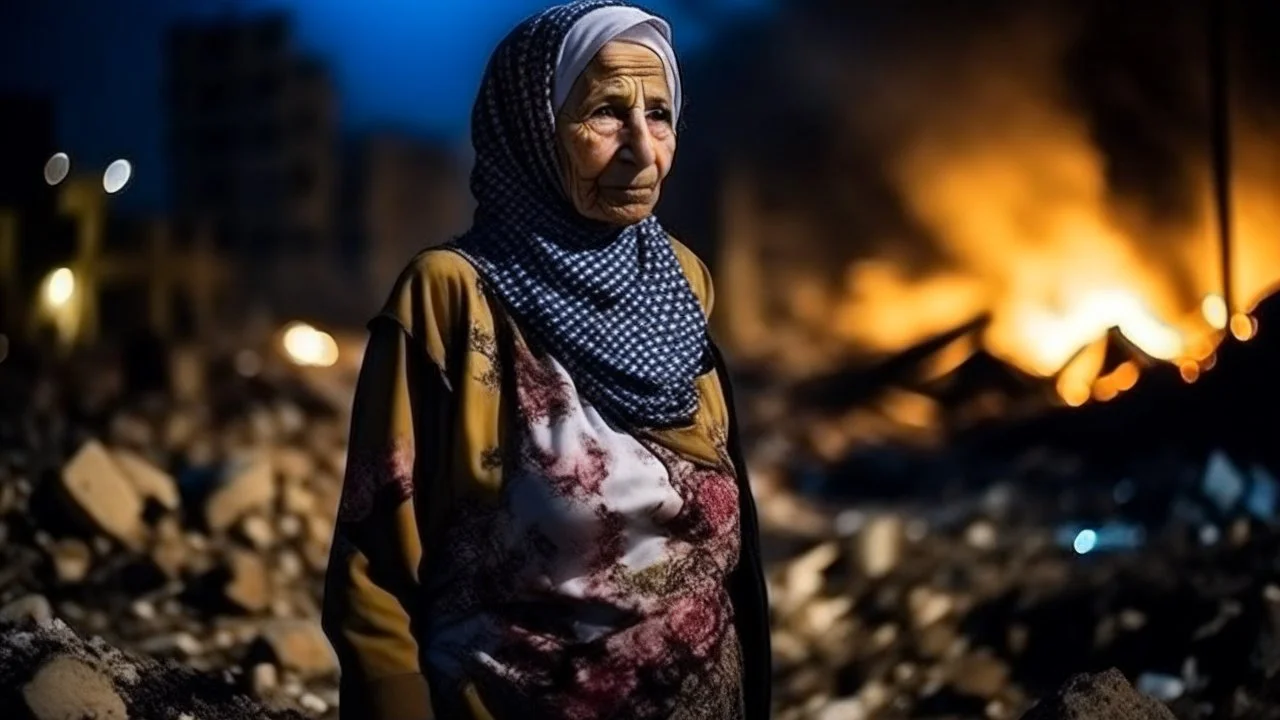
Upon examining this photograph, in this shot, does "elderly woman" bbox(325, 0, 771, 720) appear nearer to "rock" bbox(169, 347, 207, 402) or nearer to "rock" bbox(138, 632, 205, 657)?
"rock" bbox(138, 632, 205, 657)

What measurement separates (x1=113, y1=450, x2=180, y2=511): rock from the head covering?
4588mm

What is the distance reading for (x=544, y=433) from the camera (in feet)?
9.84

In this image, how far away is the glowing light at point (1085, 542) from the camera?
344 inches

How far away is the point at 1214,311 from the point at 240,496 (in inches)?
313

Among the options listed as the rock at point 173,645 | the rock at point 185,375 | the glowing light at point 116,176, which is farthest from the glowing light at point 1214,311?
the glowing light at point 116,176

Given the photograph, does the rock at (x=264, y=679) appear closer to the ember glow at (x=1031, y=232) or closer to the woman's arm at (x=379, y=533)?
the woman's arm at (x=379, y=533)

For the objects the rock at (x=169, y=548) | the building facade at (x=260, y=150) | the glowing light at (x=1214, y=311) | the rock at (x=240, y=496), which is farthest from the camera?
the building facade at (x=260, y=150)

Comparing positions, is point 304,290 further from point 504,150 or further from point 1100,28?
point 504,150

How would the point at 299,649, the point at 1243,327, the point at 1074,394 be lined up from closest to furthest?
1. the point at 299,649
2. the point at 1243,327
3. the point at 1074,394

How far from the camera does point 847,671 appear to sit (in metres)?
7.04

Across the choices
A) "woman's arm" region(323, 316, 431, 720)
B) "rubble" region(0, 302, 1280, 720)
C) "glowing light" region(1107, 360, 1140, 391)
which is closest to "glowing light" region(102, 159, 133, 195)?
"rubble" region(0, 302, 1280, 720)

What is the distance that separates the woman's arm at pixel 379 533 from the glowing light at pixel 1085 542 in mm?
6269

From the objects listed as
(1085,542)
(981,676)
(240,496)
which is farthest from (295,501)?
(1085,542)

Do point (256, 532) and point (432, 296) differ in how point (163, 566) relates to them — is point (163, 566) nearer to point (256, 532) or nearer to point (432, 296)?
point (256, 532)
